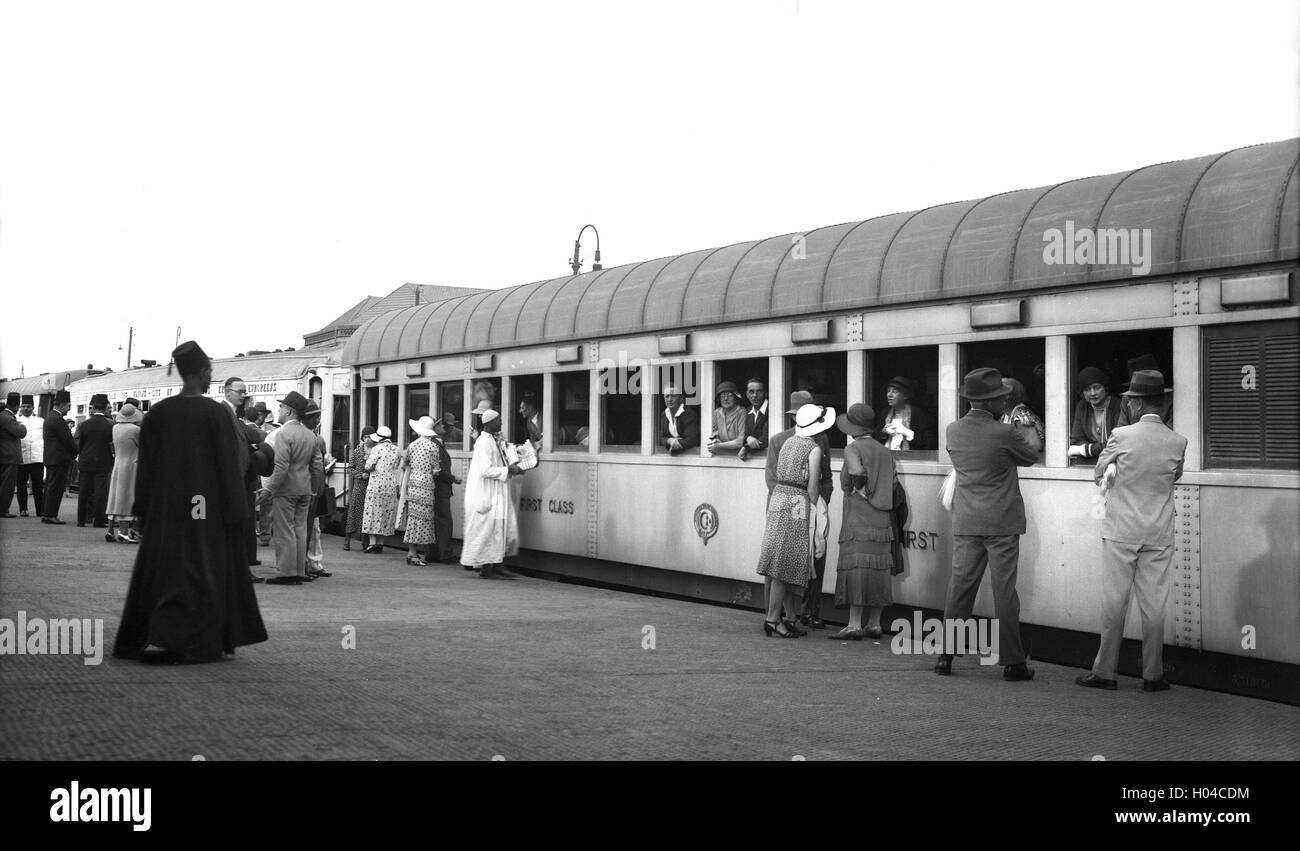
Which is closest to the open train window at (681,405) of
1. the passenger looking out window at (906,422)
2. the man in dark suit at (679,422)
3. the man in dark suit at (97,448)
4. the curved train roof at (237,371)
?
the man in dark suit at (679,422)

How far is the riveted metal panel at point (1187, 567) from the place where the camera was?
6.94 meters

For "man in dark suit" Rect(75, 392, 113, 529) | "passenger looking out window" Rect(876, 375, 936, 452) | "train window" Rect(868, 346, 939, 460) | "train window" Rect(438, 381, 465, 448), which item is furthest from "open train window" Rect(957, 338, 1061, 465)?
"man in dark suit" Rect(75, 392, 113, 529)

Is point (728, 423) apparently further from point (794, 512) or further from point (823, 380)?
point (794, 512)

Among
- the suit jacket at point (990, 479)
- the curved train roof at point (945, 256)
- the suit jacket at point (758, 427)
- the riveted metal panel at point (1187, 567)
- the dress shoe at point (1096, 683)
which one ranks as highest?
the curved train roof at point (945, 256)

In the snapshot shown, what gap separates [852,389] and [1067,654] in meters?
2.39

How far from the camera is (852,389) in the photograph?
9172mm

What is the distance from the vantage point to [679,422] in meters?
10.9

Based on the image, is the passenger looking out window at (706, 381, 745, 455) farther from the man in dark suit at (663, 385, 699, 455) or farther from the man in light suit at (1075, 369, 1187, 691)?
the man in light suit at (1075, 369, 1187, 691)

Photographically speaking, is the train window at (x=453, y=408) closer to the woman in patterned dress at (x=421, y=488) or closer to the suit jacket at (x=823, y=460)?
the woman in patterned dress at (x=421, y=488)

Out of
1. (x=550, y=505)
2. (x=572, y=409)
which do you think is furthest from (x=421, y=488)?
(x=572, y=409)

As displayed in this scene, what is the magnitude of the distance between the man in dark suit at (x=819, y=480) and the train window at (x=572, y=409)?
10.7 feet

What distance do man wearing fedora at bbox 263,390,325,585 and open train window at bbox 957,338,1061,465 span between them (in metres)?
5.79

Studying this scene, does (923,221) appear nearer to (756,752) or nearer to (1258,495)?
(1258,495)

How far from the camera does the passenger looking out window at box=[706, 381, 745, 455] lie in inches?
402
